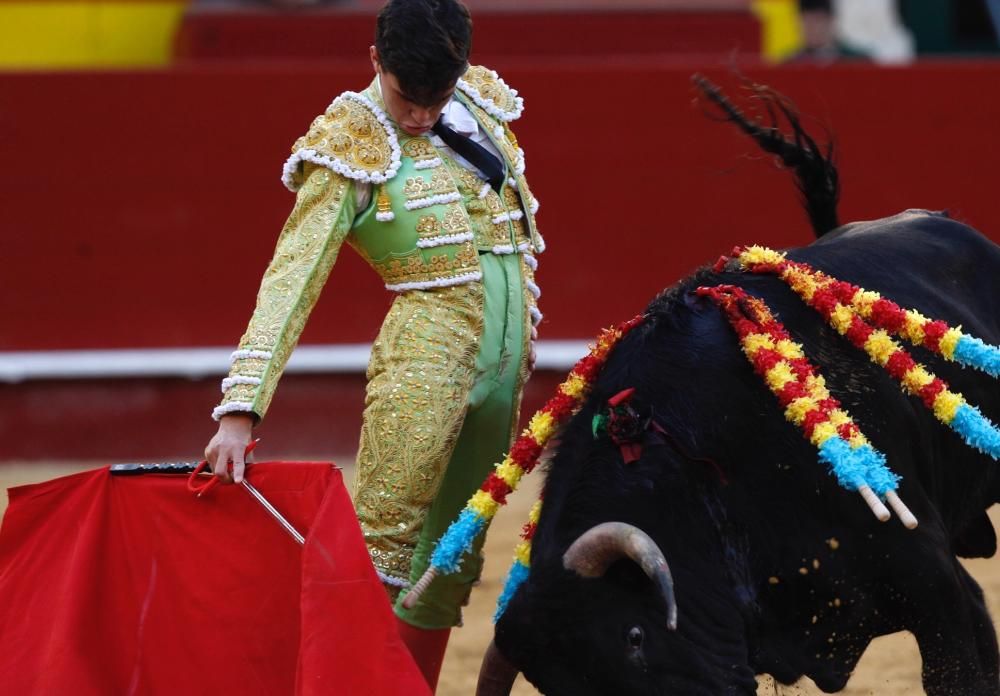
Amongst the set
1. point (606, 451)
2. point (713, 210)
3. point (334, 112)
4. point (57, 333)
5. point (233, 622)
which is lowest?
point (57, 333)

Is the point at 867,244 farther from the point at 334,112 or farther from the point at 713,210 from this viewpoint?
the point at 713,210

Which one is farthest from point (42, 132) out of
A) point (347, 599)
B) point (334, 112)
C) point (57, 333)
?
point (347, 599)

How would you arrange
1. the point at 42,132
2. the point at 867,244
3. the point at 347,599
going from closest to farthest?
the point at 347,599
the point at 867,244
the point at 42,132

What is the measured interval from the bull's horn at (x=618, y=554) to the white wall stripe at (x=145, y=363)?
4.24 metres

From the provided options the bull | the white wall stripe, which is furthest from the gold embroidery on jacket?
the white wall stripe

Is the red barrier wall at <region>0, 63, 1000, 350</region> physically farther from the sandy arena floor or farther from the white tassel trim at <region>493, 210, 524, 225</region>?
the white tassel trim at <region>493, 210, 524, 225</region>

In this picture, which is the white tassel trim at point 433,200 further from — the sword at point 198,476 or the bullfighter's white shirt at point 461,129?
the sword at point 198,476

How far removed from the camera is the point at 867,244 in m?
3.29

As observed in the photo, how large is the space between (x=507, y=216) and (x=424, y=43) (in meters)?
0.43

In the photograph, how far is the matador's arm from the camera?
104 inches

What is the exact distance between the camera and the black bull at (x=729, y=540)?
101 inches

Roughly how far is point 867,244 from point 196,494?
4.71ft

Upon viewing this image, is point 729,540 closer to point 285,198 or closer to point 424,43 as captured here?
point 424,43

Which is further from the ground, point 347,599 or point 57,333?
point 347,599
